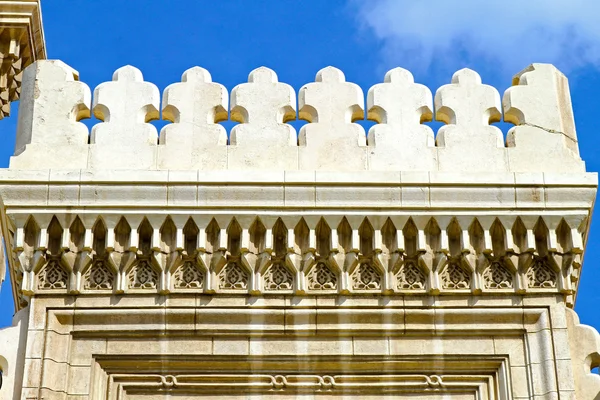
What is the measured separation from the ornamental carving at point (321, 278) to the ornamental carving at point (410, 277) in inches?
22.7

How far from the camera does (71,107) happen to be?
1709 cm

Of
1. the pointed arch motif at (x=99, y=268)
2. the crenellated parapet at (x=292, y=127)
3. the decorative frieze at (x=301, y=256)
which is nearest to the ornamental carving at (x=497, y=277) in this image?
the decorative frieze at (x=301, y=256)

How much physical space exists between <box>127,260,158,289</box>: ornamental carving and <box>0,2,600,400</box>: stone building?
0.06ft

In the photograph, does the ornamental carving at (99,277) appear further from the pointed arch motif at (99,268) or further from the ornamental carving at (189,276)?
the ornamental carving at (189,276)

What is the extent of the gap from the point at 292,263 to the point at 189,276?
0.91m

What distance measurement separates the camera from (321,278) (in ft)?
53.8

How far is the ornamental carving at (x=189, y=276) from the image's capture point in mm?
16328

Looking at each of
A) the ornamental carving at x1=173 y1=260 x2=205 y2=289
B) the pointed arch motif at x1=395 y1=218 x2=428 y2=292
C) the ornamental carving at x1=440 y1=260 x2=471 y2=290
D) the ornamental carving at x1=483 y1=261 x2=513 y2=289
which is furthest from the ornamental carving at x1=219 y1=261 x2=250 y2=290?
the ornamental carving at x1=483 y1=261 x2=513 y2=289

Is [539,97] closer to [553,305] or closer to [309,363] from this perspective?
[553,305]

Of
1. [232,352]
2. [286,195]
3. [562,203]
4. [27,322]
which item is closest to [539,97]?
[562,203]

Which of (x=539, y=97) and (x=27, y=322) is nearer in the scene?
(x=27, y=322)

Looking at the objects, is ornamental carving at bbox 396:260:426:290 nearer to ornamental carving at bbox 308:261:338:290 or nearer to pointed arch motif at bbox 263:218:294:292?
ornamental carving at bbox 308:261:338:290

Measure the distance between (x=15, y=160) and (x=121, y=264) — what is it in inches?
54.0

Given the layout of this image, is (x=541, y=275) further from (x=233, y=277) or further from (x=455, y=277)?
(x=233, y=277)
